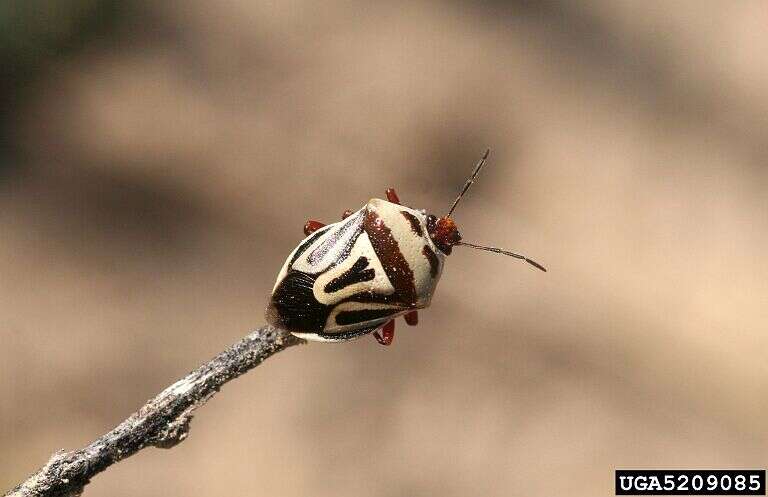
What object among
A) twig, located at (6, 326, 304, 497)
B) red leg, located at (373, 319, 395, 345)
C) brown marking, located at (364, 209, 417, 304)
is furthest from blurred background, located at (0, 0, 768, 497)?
twig, located at (6, 326, 304, 497)

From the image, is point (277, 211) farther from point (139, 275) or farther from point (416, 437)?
point (416, 437)

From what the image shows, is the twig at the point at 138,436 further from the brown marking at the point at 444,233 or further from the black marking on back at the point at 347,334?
→ the brown marking at the point at 444,233

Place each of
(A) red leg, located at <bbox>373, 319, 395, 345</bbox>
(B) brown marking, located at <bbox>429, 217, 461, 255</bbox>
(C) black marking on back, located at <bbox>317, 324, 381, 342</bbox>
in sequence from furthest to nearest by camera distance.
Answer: (A) red leg, located at <bbox>373, 319, 395, 345</bbox> < (B) brown marking, located at <bbox>429, 217, 461, 255</bbox> < (C) black marking on back, located at <bbox>317, 324, 381, 342</bbox>

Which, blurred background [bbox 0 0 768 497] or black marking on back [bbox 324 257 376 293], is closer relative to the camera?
black marking on back [bbox 324 257 376 293]

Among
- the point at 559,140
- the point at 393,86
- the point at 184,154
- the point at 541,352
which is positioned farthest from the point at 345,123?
the point at 541,352

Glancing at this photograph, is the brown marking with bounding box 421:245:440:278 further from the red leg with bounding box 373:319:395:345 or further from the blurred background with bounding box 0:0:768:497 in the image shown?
the blurred background with bounding box 0:0:768:497

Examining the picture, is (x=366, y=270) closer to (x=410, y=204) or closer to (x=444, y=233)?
(x=444, y=233)

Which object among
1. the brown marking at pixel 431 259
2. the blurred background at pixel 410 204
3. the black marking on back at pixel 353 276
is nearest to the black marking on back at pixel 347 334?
the black marking on back at pixel 353 276
